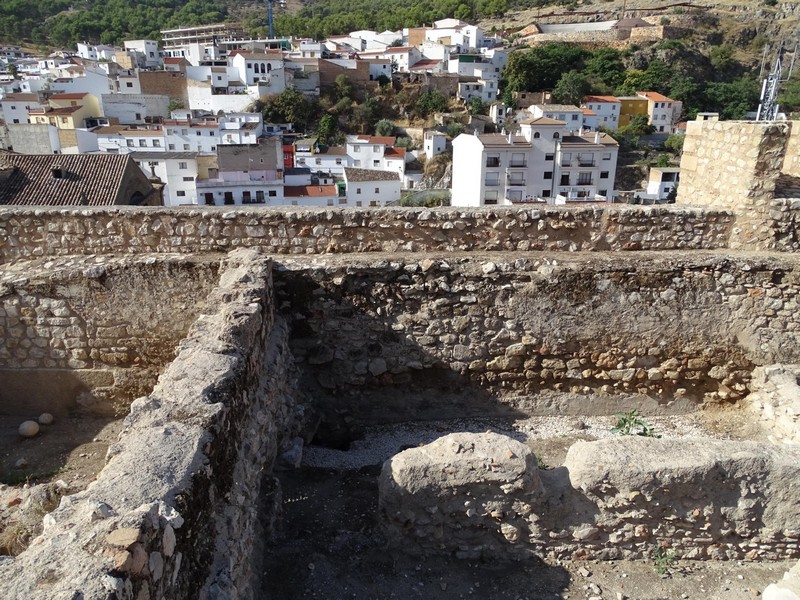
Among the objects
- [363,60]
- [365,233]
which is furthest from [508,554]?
[363,60]

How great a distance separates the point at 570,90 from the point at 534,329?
63.5 meters

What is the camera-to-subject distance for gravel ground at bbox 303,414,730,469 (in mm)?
5125

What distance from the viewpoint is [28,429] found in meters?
4.98

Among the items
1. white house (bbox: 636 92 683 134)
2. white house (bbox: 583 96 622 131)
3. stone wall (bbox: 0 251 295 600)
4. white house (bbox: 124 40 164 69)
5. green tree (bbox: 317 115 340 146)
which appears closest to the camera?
stone wall (bbox: 0 251 295 600)

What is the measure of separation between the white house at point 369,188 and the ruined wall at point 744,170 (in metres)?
29.1

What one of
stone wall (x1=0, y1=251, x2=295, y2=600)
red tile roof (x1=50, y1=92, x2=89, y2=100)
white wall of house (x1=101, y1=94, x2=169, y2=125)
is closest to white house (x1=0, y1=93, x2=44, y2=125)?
red tile roof (x1=50, y1=92, x2=89, y2=100)

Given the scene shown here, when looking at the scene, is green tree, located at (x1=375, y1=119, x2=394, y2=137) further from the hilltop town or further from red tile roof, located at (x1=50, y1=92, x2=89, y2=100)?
red tile roof, located at (x1=50, y1=92, x2=89, y2=100)

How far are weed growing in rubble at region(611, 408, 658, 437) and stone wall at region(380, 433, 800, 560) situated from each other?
124cm

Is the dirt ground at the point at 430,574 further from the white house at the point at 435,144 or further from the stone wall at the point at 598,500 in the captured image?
the white house at the point at 435,144

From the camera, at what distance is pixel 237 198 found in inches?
1266

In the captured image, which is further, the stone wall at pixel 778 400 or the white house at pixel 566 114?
the white house at pixel 566 114

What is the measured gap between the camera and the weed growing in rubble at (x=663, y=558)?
378 centimetres

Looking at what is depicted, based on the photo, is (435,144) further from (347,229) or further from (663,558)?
(663,558)

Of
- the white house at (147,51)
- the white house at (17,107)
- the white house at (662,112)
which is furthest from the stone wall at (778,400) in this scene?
the white house at (147,51)
